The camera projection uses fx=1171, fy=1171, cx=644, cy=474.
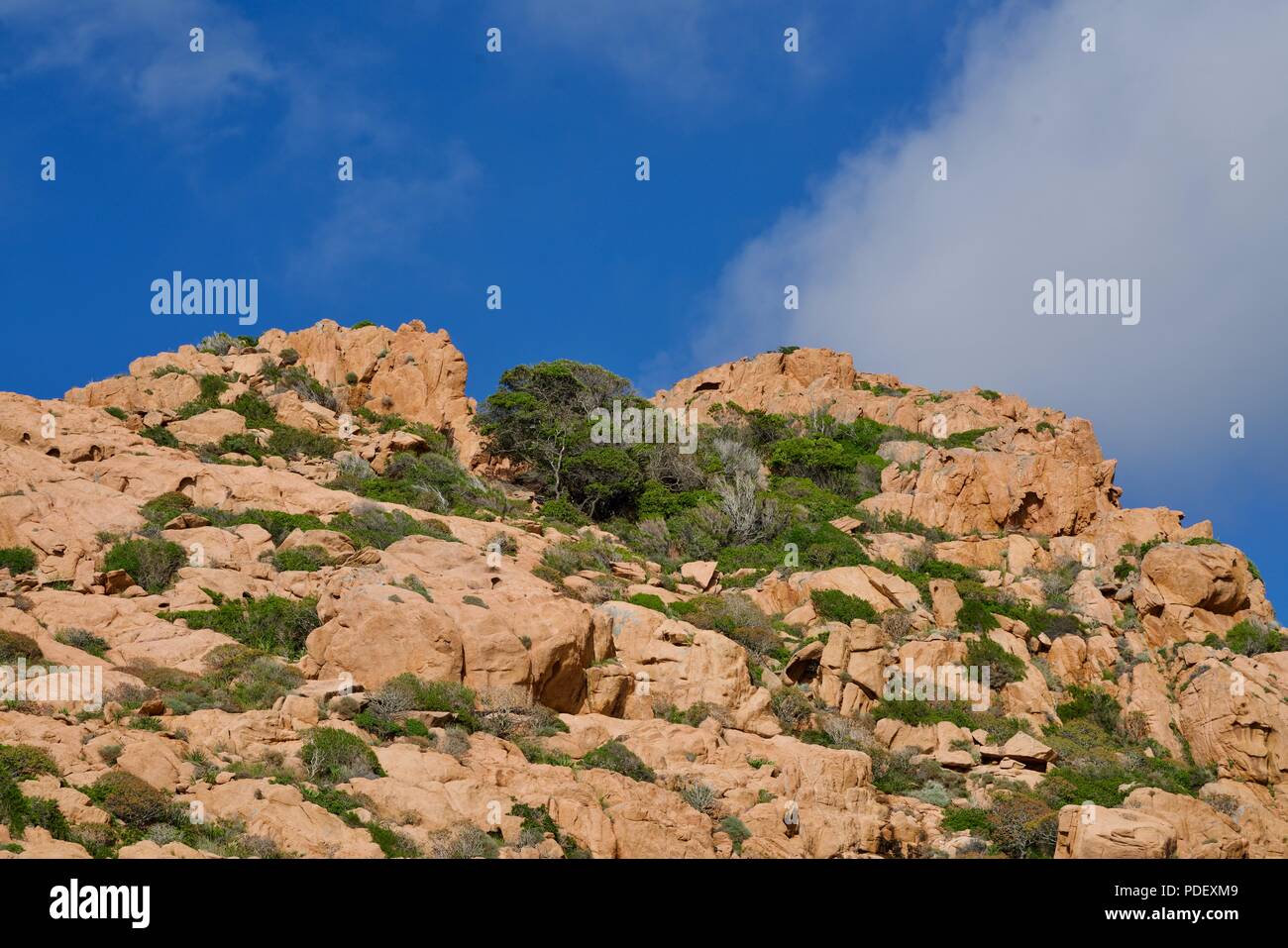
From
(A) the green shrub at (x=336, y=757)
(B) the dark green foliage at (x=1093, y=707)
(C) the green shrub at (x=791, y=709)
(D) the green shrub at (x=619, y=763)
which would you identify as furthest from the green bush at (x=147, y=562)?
(B) the dark green foliage at (x=1093, y=707)

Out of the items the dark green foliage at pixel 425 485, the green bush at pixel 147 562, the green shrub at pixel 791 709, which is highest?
the dark green foliage at pixel 425 485

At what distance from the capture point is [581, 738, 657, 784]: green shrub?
19.6 m

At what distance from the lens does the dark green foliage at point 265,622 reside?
22.1 m

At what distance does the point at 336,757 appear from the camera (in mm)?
17078

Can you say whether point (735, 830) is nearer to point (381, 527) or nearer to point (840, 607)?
point (840, 607)

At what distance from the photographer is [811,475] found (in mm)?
45625

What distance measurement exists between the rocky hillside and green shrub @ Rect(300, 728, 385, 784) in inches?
3.0

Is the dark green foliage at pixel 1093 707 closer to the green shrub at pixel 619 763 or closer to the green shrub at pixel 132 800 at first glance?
the green shrub at pixel 619 763

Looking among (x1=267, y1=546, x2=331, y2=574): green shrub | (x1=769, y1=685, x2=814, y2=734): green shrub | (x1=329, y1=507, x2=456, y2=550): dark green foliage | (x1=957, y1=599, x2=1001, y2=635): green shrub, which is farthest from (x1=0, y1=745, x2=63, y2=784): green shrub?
(x1=957, y1=599, x2=1001, y2=635): green shrub

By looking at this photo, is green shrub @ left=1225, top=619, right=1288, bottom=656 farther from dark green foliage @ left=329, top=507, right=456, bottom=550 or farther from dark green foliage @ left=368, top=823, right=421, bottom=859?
dark green foliage @ left=368, top=823, right=421, bottom=859

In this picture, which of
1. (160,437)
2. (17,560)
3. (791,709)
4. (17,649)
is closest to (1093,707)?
(791,709)

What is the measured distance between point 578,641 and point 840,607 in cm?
948

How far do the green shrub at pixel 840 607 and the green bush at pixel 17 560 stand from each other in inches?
704

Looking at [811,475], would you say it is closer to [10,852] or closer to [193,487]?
[193,487]
